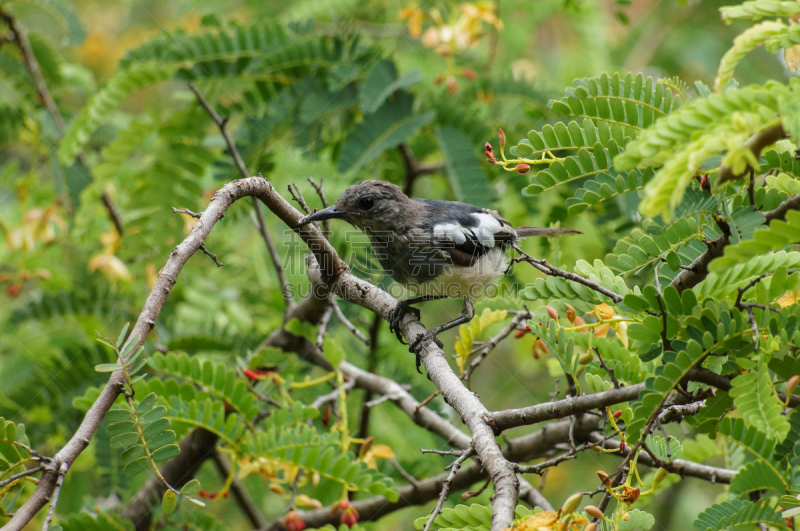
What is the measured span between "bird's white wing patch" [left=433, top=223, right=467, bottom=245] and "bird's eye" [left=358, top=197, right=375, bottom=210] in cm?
42

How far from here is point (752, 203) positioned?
1.62m

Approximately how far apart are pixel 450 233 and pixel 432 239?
0.11 meters

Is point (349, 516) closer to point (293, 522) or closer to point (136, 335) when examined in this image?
point (293, 522)

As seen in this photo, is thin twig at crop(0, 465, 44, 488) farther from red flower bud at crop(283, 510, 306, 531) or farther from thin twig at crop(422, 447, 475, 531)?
red flower bud at crop(283, 510, 306, 531)

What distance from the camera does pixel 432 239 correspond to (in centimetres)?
357

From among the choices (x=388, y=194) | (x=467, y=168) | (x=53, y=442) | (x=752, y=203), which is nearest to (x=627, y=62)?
(x=467, y=168)

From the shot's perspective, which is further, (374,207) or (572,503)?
(374,207)

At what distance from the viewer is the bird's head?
351 cm

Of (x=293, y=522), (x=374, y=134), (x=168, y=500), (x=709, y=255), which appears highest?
(x=374, y=134)

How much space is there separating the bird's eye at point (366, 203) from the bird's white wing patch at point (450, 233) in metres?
0.42

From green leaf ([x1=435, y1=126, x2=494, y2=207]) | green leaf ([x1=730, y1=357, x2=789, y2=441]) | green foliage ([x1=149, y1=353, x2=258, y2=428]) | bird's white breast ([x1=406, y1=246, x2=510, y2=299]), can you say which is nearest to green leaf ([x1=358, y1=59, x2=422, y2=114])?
green leaf ([x1=435, y1=126, x2=494, y2=207])

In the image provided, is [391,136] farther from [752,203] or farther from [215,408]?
[752,203]

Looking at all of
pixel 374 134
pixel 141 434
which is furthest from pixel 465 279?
pixel 141 434

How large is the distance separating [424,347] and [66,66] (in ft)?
14.3
